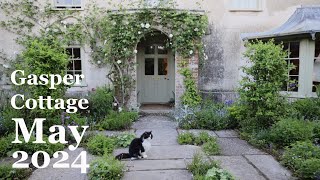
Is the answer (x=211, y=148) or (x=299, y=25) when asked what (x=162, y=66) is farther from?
(x=211, y=148)

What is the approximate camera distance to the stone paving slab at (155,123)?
812 centimetres

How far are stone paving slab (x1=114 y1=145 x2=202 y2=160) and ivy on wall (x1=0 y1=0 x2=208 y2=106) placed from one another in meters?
3.50

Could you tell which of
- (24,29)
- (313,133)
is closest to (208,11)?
(313,133)

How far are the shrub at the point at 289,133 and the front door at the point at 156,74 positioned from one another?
6172mm

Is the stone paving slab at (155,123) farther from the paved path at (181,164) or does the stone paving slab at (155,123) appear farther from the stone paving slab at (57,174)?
the stone paving slab at (57,174)

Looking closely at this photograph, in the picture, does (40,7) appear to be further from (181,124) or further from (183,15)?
(181,124)

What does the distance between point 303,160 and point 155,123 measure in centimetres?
475

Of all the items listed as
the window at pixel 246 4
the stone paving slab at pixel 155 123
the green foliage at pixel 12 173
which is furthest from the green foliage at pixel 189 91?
the green foliage at pixel 12 173

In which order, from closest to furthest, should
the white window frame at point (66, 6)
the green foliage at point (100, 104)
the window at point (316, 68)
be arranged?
1. the green foliage at point (100, 104)
2. the window at point (316, 68)
3. the white window frame at point (66, 6)

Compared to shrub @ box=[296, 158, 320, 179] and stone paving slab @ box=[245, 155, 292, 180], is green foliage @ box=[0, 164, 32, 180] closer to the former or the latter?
stone paving slab @ box=[245, 155, 292, 180]

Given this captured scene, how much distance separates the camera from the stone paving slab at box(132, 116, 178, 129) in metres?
8.12

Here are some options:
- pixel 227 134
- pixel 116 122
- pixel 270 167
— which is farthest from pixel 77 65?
pixel 270 167

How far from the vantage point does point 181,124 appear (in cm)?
794

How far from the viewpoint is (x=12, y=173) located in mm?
4320
